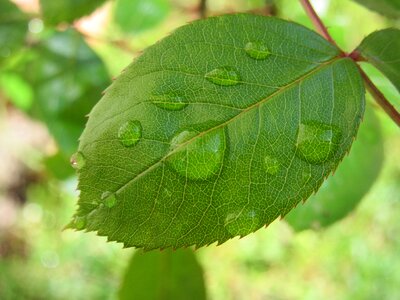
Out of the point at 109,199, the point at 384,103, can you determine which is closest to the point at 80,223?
the point at 109,199

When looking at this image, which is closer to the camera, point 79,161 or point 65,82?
point 79,161

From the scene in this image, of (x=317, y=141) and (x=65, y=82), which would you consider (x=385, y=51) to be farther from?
(x=65, y=82)

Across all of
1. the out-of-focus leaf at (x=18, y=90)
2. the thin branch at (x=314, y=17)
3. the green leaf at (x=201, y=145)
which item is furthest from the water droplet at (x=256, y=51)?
the out-of-focus leaf at (x=18, y=90)

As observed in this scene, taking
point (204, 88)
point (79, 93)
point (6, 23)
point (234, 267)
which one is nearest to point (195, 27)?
point (204, 88)

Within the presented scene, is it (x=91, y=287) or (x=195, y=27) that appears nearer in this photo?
(x=195, y=27)

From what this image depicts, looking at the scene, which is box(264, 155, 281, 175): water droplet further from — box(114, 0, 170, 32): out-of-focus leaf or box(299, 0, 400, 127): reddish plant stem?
box(114, 0, 170, 32): out-of-focus leaf

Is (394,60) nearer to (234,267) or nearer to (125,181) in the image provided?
(125,181)

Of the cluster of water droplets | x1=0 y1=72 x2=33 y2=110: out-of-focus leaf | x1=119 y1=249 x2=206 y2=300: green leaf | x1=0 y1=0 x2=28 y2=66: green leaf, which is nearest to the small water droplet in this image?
the cluster of water droplets
